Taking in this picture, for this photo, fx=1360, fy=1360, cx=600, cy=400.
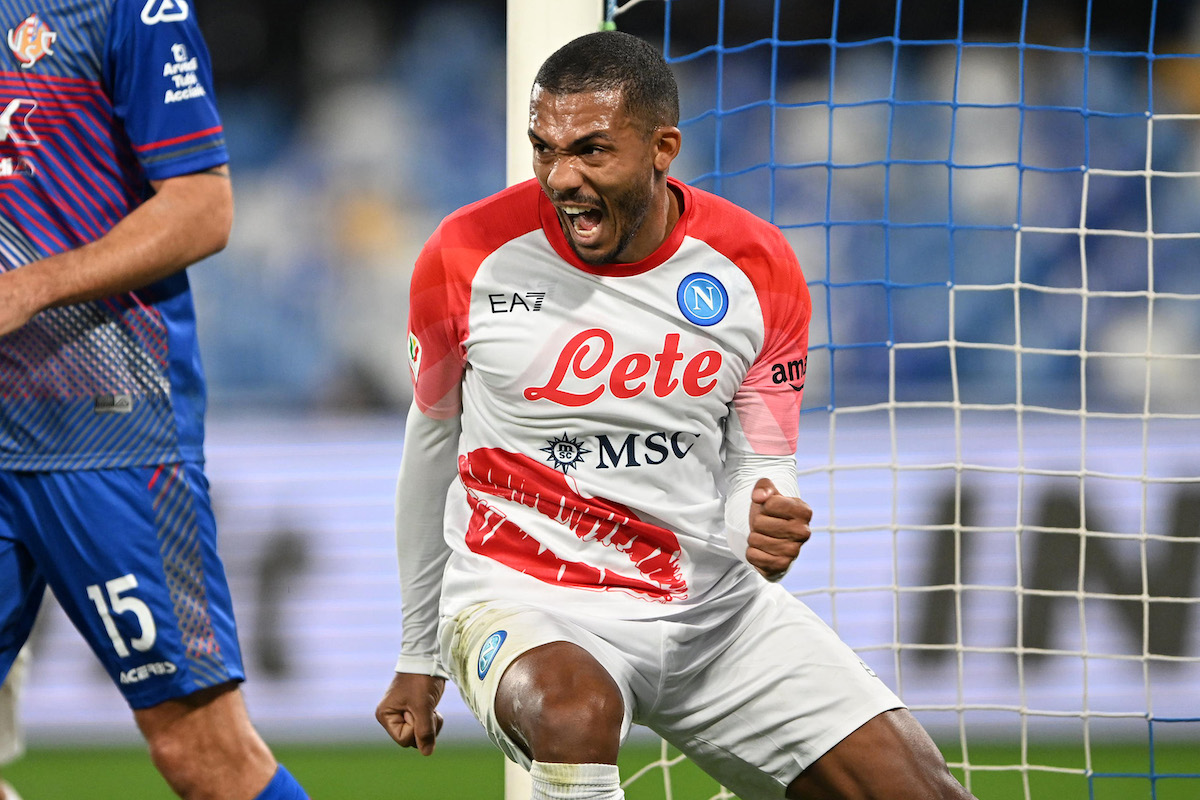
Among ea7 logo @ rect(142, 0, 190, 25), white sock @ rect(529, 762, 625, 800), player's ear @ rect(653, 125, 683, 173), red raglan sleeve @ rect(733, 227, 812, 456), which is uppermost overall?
ea7 logo @ rect(142, 0, 190, 25)

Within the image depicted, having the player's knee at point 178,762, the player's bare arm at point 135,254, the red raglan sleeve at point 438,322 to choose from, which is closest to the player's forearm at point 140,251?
the player's bare arm at point 135,254

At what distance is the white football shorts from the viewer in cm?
225

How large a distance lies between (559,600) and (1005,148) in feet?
20.7

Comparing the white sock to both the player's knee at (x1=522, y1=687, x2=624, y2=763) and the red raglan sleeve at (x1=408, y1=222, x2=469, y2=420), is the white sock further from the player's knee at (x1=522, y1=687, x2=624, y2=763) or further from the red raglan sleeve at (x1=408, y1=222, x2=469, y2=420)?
the red raglan sleeve at (x1=408, y1=222, x2=469, y2=420)

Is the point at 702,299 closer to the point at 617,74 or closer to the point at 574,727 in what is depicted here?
the point at 617,74

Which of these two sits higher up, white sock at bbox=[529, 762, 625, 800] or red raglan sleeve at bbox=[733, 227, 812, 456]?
red raglan sleeve at bbox=[733, 227, 812, 456]

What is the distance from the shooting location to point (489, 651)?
2.17m

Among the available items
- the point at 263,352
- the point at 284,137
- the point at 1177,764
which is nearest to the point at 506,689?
the point at 1177,764

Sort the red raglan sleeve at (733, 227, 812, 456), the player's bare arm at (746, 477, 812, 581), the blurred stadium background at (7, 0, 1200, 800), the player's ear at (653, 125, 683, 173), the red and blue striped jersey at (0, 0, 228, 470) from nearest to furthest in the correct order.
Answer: the player's bare arm at (746, 477, 812, 581)
the red and blue striped jersey at (0, 0, 228, 470)
the player's ear at (653, 125, 683, 173)
the red raglan sleeve at (733, 227, 812, 456)
the blurred stadium background at (7, 0, 1200, 800)

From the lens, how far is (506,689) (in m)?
2.07

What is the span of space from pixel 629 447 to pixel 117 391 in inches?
33.6

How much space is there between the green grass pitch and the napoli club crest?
280 cm

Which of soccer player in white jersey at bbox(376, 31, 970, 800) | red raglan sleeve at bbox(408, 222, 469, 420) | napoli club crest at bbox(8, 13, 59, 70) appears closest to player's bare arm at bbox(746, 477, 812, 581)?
soccer player in white jersey at bbox(376, 31, 970, 800)

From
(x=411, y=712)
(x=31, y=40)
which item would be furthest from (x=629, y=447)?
(x=31, y=40)
